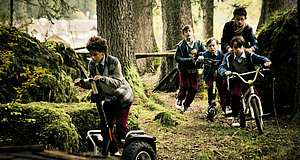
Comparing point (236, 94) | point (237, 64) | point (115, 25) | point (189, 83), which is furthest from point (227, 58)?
point (115, 25)

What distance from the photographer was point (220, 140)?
600 centimetres

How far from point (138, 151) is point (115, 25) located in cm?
436

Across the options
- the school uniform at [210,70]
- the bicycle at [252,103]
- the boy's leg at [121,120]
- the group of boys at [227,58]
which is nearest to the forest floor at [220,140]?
the bicycle at [252,103]

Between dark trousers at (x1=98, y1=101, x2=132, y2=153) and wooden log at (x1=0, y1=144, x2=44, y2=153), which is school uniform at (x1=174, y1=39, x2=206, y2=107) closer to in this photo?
dark trousers at (x1=98, y1=101, x2=132, y2=153)

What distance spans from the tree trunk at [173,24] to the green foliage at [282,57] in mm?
4046

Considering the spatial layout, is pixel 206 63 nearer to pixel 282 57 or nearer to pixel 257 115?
pixel 282 57

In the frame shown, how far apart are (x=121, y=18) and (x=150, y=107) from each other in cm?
241

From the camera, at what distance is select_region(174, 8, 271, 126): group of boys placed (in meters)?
6.62

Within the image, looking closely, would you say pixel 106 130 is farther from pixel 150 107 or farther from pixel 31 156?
pixel 150 107

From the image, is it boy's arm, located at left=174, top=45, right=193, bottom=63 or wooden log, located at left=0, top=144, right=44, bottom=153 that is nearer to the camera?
wooden log, located at left=0, top=144, right=44, bottom=153

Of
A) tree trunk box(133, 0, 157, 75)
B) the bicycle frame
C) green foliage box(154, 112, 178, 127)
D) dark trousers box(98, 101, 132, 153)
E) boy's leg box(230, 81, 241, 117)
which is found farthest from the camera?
tree trunk box(133, 0, 157, 75)

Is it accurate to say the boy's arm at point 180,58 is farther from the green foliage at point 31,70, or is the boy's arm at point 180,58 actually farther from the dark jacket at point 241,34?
the green foliage at point 31,70

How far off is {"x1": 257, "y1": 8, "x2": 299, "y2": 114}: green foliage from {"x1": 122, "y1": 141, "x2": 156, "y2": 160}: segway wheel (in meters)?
4.70

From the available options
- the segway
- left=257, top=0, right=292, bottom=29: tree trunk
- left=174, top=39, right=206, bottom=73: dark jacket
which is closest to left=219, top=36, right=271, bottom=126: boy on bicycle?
left=174, top=39, right=206, bottom=73: dark jacket
